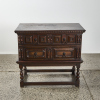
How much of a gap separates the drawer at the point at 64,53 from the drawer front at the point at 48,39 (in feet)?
0.45

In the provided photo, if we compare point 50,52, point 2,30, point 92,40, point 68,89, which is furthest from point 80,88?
point 2,30

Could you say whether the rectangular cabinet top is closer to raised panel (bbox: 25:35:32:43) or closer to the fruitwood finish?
the fruitwood finish

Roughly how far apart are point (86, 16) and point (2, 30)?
2.17m

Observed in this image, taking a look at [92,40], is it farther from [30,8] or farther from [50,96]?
[50,96]

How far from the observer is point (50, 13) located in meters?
6.47

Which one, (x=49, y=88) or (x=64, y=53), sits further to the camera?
(x=49, y=88)

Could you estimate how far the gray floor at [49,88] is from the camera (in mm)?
4383

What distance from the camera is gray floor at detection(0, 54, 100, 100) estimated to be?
4.38 m

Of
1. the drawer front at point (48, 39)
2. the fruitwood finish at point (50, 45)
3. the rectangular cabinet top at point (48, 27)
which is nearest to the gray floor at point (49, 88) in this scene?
the fruitwood finish at point (50, 45)

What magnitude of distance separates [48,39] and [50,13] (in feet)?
7.09

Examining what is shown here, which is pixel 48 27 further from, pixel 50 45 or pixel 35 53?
pixel 35 53

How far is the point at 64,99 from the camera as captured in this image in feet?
14.0

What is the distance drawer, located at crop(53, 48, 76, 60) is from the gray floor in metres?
0.58

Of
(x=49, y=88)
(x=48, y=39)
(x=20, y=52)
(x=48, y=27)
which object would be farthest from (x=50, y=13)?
(x=49, y=88)
